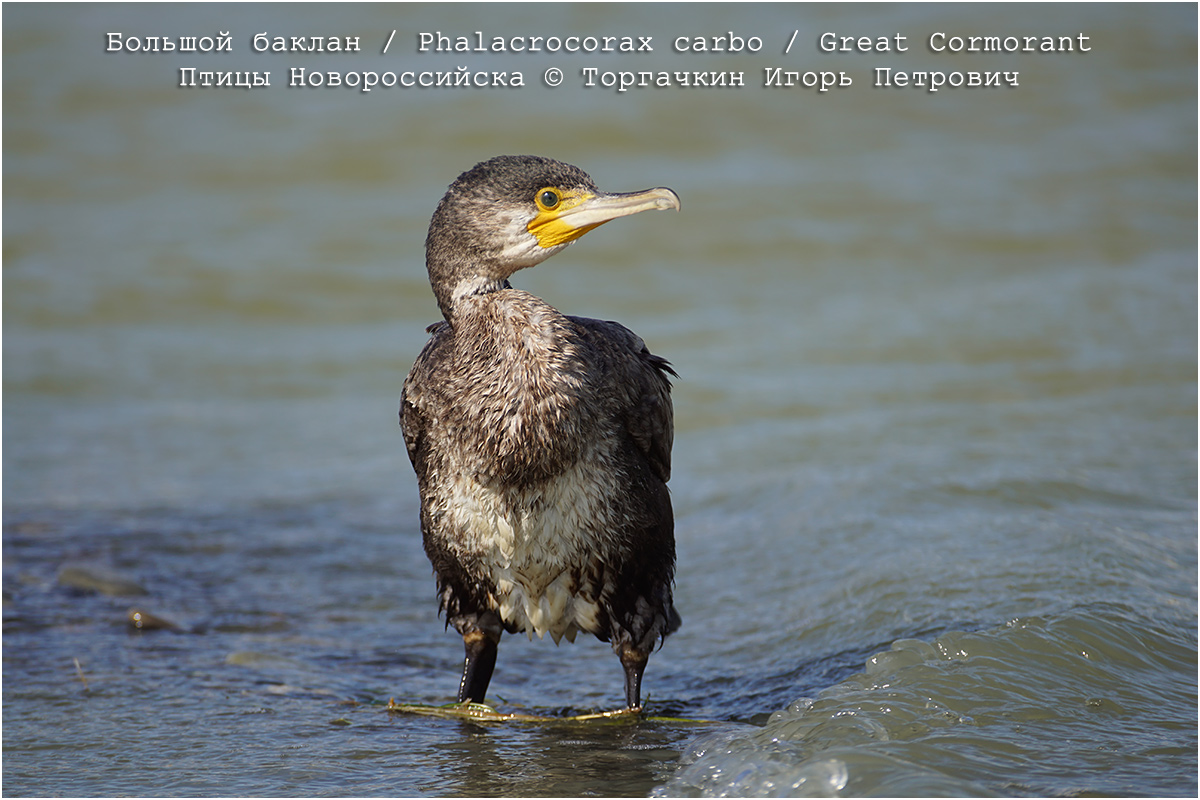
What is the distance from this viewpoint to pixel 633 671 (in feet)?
15.0

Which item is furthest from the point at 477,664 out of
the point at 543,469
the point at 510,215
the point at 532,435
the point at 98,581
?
the point at 98,581

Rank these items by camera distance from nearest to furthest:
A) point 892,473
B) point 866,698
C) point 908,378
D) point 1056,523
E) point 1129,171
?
1. point 866,698
2. point 1056,523
3. point 892,473
4. point 908,378
5. point 1129,171

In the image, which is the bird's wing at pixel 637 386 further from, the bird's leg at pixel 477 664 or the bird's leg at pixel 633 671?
the bird's leg at pixel 477 664

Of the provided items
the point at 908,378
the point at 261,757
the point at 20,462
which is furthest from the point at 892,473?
the point at 20,462

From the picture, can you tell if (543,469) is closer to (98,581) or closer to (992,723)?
(992,723)

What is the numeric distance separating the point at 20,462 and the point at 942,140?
1108cm

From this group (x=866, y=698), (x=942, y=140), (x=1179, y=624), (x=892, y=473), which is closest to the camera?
(x=866, y=698)

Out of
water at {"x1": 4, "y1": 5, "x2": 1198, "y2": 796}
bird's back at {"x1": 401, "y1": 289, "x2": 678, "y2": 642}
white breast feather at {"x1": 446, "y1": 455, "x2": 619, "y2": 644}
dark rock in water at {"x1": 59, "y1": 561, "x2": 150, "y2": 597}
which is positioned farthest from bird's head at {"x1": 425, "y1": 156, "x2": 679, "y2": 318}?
dark rock in water at {"x1": 59, "y1": 561, "x2": 150, "y2": 597}

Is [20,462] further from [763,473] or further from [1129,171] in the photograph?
[1129,171]

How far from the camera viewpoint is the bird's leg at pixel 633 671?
4.54 m

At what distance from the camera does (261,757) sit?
4078 mm

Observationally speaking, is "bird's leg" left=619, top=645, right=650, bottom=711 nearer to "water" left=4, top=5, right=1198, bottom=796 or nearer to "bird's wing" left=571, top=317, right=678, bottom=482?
"water" left=4, top=5, right=1198, bottom=796

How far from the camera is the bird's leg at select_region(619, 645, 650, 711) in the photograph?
14.9 feet

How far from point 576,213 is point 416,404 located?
888mm
